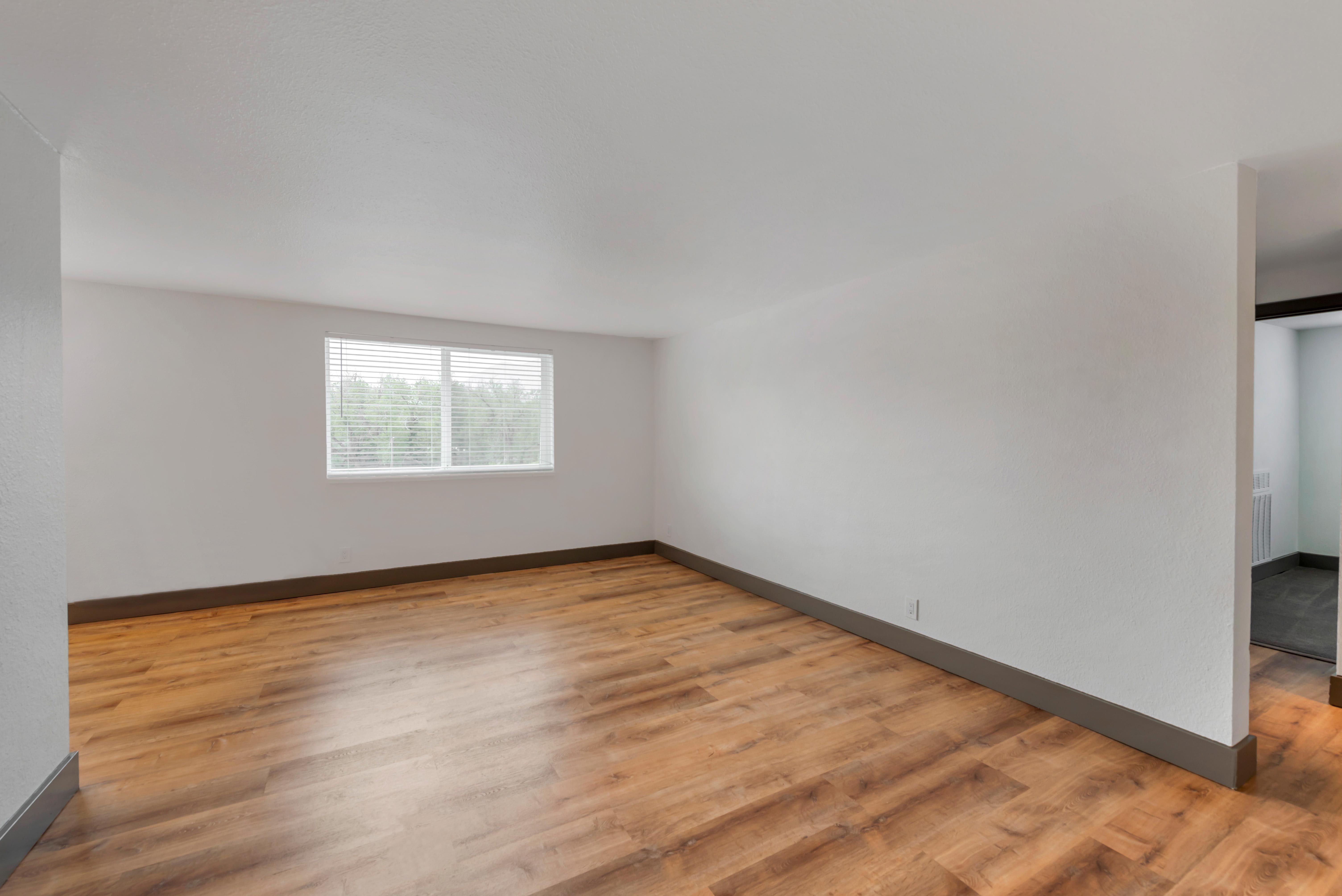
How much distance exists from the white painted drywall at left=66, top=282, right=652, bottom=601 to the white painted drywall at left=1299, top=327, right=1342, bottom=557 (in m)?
7.13

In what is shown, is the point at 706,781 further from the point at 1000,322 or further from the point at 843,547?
the point at 1000,322

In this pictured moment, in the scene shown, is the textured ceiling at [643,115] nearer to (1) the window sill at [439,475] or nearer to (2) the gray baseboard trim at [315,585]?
(1) the window sill at [439,475]

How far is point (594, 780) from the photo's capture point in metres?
2.20

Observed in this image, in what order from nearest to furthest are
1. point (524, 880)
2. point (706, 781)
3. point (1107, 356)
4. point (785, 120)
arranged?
point (524, 880) → point (785, 120) → point (706, 781) → point (1107, 356)

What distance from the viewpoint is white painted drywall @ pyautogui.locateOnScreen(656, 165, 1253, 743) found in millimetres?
2205

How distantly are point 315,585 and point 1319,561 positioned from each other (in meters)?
8.80

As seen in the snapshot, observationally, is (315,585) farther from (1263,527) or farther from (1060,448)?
(1263,527)

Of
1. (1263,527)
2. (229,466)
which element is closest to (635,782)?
(229,466)

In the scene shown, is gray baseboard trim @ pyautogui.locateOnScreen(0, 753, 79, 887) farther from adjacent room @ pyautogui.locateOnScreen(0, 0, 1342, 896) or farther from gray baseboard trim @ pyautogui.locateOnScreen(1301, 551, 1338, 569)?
gray baseboard trim @ pyautogui.locateOnScreen(1301, 551, 1338, 569)

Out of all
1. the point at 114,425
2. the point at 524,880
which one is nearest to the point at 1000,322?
the point at 524,880

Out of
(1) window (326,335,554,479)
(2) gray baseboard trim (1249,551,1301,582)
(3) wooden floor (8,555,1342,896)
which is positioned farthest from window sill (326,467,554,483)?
(2) gray baseboard trim (1249,551,1301,582)

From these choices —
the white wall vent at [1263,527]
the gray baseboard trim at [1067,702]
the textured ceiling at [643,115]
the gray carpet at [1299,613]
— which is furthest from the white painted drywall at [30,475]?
the white wall vent at [1263,527]

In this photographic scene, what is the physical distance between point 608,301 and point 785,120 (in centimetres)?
269

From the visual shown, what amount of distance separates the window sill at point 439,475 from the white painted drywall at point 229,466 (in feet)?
0.14
